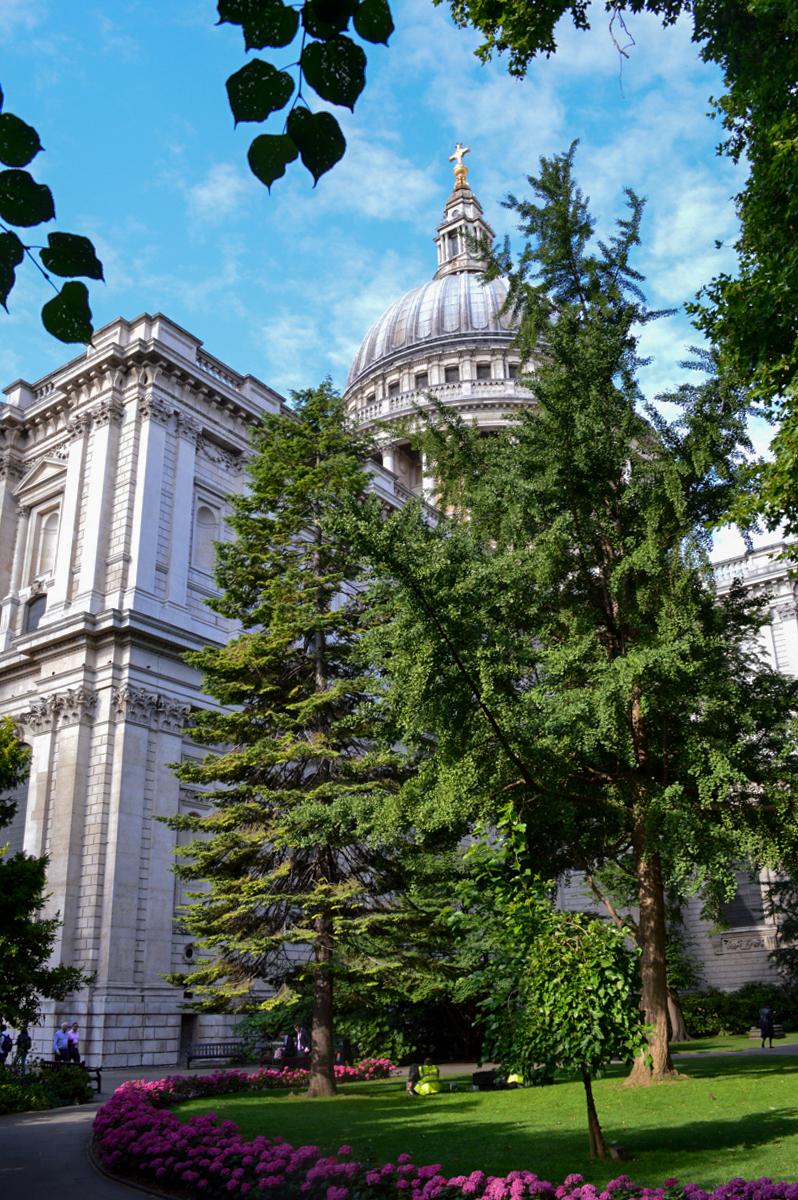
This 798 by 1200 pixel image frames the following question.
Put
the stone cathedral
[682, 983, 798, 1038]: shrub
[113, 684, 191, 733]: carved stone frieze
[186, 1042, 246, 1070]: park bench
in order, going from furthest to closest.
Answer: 1. [682, 983, 798, 1038]: shrub
2. [113, 684, 191, 733]: carved stone frieze
3. the stone cathedral
4. [186, 1042, 246, 1070]: park bench

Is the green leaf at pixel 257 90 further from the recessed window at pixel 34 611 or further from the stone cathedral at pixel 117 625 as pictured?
the recessed window at pixel 34 611

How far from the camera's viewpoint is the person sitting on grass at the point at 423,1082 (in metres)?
16.9

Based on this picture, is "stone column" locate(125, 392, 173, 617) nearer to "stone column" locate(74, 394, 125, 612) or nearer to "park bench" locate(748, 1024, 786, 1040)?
"stone column" locate(74, 394, 125, 612)

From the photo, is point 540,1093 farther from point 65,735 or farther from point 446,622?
point 65,735

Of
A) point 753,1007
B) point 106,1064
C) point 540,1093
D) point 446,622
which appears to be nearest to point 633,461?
point 446,622

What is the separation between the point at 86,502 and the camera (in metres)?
31.3

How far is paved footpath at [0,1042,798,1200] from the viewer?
10.0m

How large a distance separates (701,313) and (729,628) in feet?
19.4

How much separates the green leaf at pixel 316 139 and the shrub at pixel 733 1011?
37853 mm

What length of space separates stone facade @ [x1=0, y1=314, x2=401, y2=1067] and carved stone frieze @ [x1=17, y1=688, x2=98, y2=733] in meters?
0.07

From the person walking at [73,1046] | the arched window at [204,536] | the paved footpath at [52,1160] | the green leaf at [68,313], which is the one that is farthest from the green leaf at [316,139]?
the arched window at [204,536]

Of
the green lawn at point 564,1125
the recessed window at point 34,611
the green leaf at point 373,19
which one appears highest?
the recessed window at point 34,611

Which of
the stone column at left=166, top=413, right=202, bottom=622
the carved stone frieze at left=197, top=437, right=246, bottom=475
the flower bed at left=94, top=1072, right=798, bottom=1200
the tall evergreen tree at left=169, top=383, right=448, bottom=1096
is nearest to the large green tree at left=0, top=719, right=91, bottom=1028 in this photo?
the tall evergreen tree at left=169, top=383, right=448, bottom=1096

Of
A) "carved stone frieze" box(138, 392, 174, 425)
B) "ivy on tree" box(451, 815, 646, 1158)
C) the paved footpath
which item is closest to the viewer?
"ivy on tree" box(451, 815, 646, 1158)
